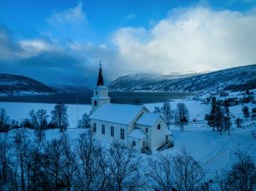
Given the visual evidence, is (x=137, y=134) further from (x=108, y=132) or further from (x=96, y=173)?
(x=96, y=173)

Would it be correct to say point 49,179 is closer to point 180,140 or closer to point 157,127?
point 157,127

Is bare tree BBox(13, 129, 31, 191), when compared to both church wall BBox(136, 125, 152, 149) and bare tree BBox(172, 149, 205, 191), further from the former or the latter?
church wall BBox(136, 125, 152, 149)

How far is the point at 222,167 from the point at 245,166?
42.8 ft

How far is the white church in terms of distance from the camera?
30.6 meters

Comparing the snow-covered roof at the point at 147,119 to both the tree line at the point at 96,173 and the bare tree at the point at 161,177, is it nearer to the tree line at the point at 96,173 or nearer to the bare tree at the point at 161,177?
the bare tree at the point at 161,177

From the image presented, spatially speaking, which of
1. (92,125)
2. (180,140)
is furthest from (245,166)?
(92,125)

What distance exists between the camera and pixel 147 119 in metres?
31.7

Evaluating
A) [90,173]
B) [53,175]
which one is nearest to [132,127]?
[53,175]

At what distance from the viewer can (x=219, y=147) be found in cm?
2972

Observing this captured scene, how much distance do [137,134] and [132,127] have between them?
1.91 metres

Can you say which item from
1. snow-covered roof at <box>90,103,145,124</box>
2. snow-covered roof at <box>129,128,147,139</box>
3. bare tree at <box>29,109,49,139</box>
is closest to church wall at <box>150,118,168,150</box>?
snow-covered roof at <box>129,128,147,139</box>

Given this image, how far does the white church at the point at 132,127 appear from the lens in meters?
30.6

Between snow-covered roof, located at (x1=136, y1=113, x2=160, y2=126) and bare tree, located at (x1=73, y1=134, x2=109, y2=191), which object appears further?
snow-covered roof, located at (x1=136, y1=113, x2=160, y2=126)

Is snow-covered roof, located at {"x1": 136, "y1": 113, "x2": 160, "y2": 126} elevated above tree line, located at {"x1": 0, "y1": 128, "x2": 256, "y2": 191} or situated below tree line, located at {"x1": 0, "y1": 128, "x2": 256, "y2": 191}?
above
